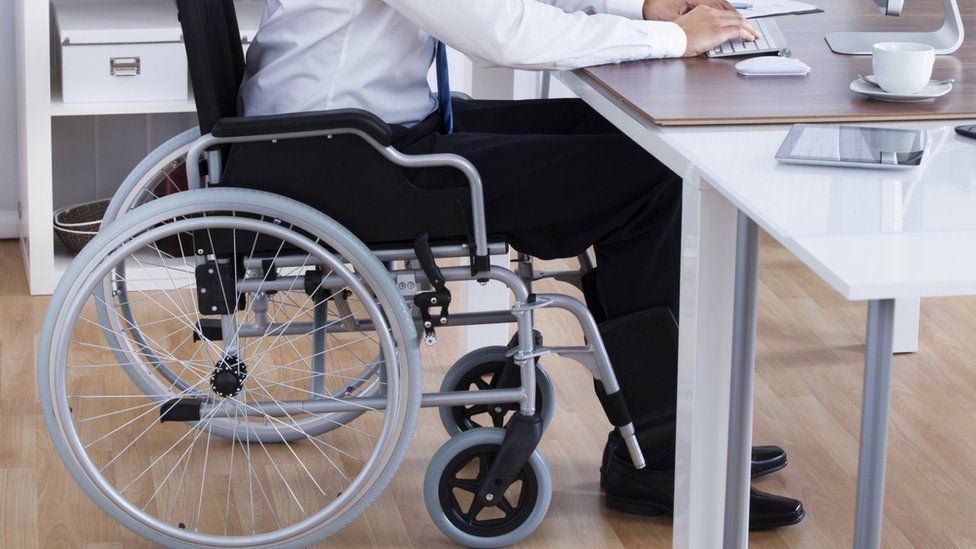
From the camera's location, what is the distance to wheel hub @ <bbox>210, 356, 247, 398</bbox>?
1.74m

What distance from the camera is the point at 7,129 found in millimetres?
3178

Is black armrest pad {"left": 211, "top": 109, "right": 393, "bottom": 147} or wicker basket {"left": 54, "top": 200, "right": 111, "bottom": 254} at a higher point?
black armrest pad {"left": 211, "top": 109, "right": 393, "bottom": 147}

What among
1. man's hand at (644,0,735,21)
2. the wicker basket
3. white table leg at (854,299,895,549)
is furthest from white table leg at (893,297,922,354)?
the wicker basket

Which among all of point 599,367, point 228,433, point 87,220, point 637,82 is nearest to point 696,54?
point 637,82

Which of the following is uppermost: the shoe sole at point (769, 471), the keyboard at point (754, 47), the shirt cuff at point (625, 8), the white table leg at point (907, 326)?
the shirt cuff at point (625, 8)

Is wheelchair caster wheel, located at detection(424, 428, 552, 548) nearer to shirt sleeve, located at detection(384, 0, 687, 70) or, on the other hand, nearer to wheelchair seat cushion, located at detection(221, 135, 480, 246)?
wheelchair seat cushion, located at detection(221, 135, 480, 246)

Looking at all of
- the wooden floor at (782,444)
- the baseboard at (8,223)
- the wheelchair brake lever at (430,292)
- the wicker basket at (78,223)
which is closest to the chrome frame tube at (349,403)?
the wheelchair brake lever at (430,292)

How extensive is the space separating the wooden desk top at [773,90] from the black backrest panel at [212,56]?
50cm

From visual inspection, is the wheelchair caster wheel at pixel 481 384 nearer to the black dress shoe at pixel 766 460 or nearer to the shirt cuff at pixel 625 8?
the black dress shoe at pixel 766 460

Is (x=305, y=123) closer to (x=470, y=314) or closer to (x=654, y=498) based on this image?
(x=470, y=314)

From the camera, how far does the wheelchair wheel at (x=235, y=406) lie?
1.65 m

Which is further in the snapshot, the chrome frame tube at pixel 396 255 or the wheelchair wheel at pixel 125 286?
the wheelchair wheel at pixel 125 286

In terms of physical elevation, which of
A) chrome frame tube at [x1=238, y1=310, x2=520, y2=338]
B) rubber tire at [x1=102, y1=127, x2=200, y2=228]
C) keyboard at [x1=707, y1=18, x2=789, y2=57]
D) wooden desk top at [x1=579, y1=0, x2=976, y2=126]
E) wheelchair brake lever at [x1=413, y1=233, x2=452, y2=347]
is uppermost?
keyboard at [x1=707, y1=18, x2=789, y2=57]

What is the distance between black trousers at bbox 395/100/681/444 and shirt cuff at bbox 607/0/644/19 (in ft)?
1.29
